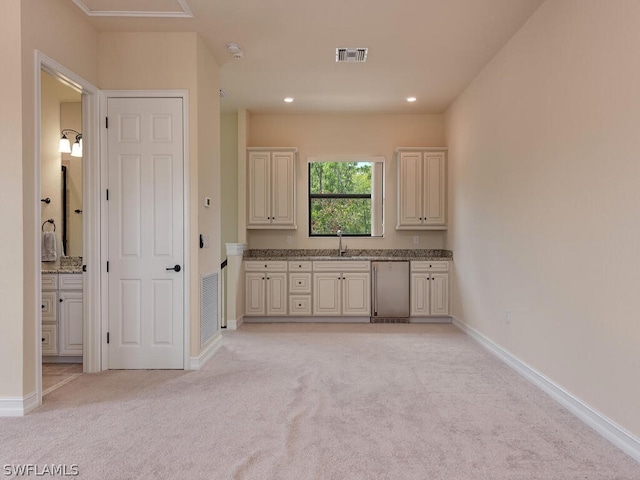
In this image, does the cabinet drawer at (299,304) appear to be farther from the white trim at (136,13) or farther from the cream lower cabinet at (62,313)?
the white trim at (136,13)

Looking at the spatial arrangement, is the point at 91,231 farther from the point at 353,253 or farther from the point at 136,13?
the point at 353,253

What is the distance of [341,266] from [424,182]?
168 cm

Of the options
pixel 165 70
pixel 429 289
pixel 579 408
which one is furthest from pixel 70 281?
pixel 429 289

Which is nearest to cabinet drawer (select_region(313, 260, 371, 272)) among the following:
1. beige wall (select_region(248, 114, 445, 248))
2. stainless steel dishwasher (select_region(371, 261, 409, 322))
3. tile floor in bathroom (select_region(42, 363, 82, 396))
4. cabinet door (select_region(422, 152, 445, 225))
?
stainless steel dishwasher (select_region(371, 261, 409, 322))

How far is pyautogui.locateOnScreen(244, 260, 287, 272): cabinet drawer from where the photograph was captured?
580 cm

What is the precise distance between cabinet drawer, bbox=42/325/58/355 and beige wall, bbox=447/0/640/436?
160 inches

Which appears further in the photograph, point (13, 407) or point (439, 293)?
point (439, 293)

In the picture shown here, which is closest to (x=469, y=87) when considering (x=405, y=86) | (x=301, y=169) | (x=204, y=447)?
(x=405, y=86)

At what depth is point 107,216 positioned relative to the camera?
370cm

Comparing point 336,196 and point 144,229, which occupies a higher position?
point 336,196

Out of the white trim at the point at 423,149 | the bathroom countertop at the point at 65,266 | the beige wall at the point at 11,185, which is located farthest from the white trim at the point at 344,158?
the beige wall at the point at 11,185

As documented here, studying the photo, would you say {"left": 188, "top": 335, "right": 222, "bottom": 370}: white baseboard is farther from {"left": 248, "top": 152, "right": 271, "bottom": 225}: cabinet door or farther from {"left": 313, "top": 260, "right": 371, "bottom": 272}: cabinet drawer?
{"left": 248, "top": 152, "right": 271, "bottom": 225}: cabinet door

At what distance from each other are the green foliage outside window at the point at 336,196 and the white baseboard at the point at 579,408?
2.82m

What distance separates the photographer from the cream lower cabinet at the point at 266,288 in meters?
5.81
